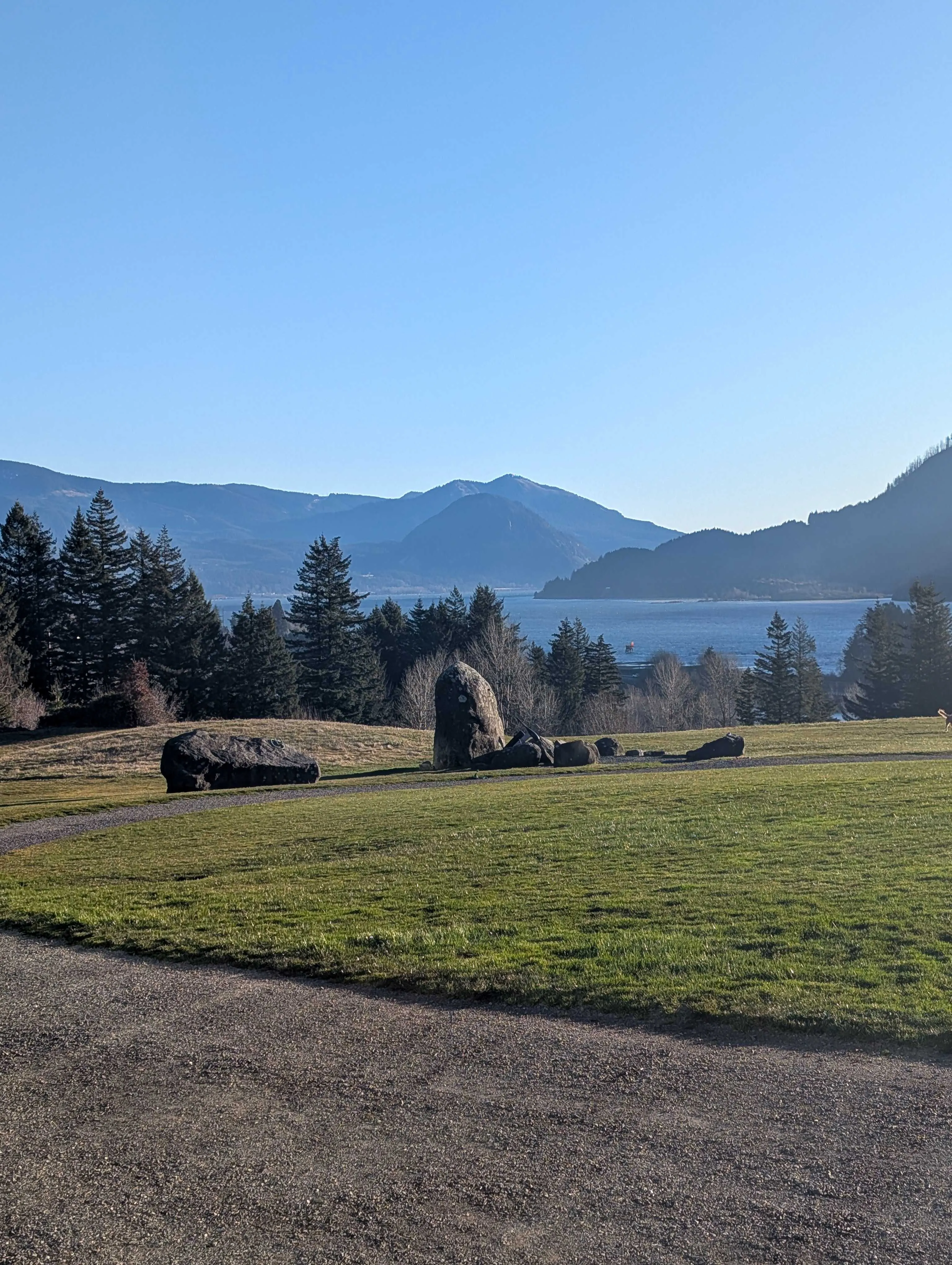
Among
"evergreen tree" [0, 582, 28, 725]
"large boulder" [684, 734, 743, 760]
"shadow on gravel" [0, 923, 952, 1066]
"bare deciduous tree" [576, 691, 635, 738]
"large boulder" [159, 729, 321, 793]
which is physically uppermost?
"evergreen tree" [0, 582, 28, 725]

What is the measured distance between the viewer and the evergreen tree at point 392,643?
89562 millimetres

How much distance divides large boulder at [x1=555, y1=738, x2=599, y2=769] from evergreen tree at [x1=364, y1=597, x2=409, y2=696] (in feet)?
188

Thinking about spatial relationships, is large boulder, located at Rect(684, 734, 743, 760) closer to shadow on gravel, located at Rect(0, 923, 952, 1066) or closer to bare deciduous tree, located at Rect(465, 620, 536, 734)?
shadow on gravel, located at Rect(0, 923, 952, 1066)

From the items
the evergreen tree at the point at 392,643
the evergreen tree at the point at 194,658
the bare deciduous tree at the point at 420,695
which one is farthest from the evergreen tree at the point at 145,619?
the evergreen tree at the point at 392,643

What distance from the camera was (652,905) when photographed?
11086 millimetres

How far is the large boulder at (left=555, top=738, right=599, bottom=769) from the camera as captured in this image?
32031 millimetres

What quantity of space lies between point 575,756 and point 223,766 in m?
11.8

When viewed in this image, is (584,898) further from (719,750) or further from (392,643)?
(392,643)

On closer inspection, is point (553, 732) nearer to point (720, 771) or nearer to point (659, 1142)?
point (720, 771)

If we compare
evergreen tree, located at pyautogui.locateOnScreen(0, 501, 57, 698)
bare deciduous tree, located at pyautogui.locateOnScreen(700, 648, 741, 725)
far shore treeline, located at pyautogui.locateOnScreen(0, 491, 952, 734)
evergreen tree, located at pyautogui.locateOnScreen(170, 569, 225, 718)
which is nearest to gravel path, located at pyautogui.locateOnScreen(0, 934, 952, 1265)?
far shore treeline, located at pyautogui.locateOnScreen(0, 491, 952, 734)

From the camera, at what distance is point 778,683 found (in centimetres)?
8338

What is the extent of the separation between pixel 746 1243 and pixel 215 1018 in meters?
5.44

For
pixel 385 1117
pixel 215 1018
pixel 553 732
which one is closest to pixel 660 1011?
pixel 385 1117

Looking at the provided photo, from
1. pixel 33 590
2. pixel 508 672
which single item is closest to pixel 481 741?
pixel 508 672
